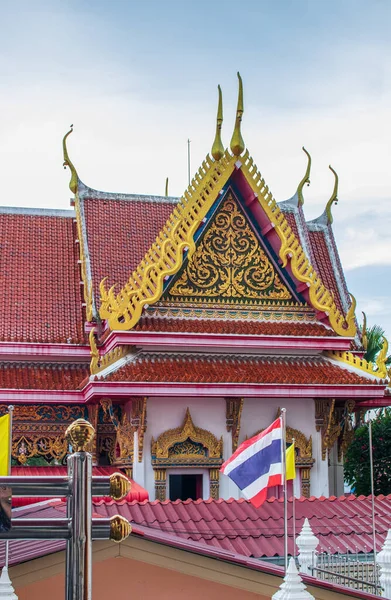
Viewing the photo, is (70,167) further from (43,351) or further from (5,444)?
(5,444)

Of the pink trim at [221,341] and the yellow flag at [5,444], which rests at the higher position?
the pink trim at [221,341]

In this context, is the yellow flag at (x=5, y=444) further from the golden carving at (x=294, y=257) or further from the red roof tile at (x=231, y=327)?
the golden carving at (x=294, y=257)

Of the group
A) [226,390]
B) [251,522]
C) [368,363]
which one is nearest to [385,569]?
[251,522]

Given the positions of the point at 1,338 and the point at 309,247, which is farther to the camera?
the point at 309,247

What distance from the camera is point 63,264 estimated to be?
18781 mm

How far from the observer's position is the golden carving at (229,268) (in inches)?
630

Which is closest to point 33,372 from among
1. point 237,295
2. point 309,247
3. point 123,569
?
point 237,295

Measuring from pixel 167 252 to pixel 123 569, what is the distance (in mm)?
8762

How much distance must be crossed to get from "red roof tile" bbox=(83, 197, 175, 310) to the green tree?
713cm

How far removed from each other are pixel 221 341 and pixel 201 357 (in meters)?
0.54

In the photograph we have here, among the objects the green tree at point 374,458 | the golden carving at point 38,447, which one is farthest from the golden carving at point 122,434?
the green tree at point 374,458

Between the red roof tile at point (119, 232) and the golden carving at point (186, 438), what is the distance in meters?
3.20

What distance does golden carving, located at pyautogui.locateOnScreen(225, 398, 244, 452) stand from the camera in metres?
15.5

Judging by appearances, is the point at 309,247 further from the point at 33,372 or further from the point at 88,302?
the point at 33,372
